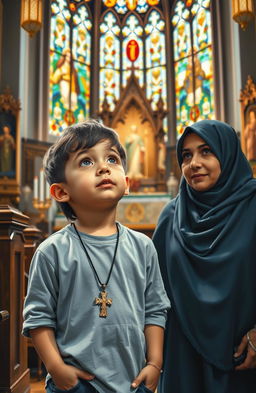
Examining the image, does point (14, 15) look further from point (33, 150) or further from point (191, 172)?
point (191, 172)

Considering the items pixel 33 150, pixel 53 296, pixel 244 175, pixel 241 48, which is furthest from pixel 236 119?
pixel 53 296

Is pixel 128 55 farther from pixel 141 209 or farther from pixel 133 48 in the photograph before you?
pixel 141 209

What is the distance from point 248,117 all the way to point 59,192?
8.06 m

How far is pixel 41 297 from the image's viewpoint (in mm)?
1062

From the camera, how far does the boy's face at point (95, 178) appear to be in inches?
44.2

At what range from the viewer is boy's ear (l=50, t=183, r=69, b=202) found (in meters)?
1.18

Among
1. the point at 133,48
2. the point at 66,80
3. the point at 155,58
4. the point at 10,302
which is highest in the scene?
the point at 133,48

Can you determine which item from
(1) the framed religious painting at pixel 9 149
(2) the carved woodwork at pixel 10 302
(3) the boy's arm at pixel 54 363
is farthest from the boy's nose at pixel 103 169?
(1) the framed religious painting at pixel 9 149

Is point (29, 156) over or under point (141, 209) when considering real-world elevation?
over

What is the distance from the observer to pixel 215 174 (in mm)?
1455

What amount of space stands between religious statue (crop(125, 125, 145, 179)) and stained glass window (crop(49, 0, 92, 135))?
179 cm

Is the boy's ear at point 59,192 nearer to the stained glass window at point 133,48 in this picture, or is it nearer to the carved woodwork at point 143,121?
the carved woodwork at point 143,121

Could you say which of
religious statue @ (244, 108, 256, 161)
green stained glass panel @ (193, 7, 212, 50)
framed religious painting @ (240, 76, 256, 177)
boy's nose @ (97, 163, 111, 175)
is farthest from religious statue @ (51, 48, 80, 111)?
boy's nose @ (97, 163, 111, 175)

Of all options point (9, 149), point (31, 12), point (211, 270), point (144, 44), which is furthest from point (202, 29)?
point (211, 270)
